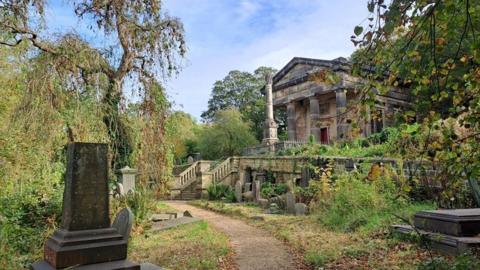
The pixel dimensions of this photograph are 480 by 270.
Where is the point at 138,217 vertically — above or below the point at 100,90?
below

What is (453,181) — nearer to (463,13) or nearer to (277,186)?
(463,13)

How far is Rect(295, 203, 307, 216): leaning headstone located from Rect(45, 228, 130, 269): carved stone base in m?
8.11

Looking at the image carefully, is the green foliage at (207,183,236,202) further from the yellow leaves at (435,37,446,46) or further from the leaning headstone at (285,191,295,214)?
the yellow leaves at (435,37,446,46)

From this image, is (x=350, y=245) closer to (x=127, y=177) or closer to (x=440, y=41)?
(x=440, y=41)

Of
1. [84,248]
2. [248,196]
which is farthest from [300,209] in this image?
[84,248]

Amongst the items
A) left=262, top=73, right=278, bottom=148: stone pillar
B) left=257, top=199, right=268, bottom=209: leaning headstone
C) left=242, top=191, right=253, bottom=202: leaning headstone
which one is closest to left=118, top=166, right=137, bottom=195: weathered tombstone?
left=257, top=199, right=268, bottom=209: leaning headstone

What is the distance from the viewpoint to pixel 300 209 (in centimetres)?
1215

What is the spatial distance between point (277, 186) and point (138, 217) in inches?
354

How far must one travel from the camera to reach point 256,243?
857 cm

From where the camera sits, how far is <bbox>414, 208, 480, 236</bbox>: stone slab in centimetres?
583

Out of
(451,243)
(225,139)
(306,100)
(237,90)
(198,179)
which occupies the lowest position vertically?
(451,243)

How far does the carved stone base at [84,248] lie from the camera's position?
4.39 meters

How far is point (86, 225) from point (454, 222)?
5465 millimetres

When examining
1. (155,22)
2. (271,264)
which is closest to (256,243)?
(271,264)
